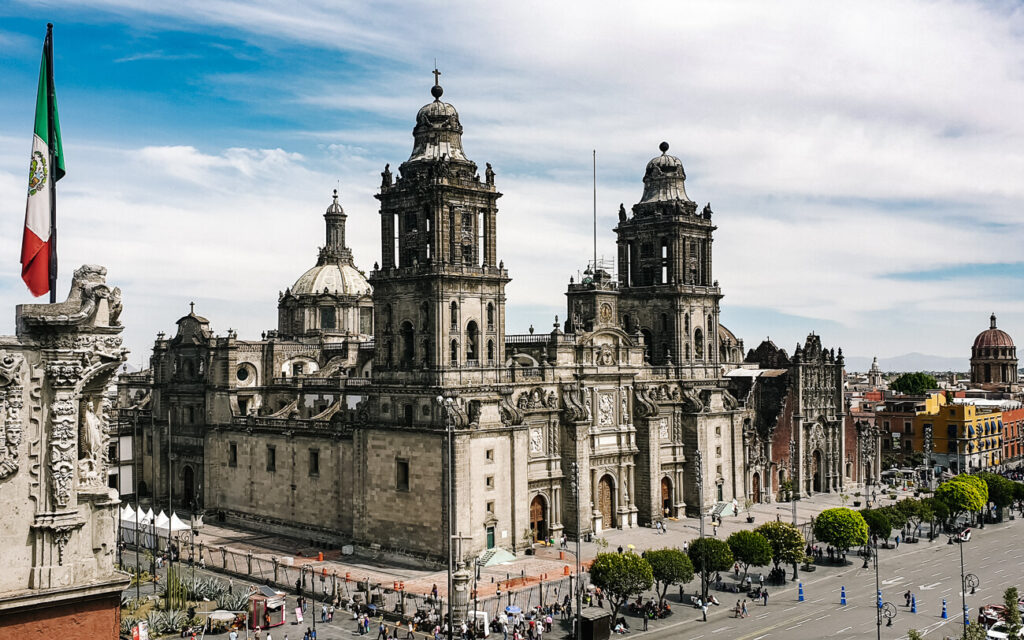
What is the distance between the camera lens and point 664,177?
297ft

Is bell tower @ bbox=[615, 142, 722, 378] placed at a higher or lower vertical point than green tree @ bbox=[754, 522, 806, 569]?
higher

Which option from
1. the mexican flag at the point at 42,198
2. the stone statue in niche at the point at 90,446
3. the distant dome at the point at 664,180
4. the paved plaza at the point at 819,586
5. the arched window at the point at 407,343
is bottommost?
the paved plaza at the point at 819,586

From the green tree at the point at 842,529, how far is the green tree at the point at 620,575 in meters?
19.2

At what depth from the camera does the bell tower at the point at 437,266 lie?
64.1 metres

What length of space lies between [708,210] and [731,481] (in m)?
25.9

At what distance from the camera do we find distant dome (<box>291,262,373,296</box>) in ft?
324

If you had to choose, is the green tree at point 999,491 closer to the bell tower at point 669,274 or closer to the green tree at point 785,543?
the bell tower at point 669,274

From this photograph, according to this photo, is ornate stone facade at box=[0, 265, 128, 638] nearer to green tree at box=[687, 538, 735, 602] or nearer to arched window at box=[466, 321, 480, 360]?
green tree at box=[687, 538, 735, 602]

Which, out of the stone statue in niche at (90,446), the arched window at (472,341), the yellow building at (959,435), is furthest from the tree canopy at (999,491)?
the stone statue in niche at (90,446)

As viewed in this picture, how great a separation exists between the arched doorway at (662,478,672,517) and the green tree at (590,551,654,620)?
Answer: 105ft

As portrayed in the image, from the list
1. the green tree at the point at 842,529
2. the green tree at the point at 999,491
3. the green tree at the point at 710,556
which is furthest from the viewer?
the green tree at the point at 999,491

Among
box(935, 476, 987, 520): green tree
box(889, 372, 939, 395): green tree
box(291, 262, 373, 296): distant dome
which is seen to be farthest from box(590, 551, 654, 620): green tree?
box(889, 372, 939, 395): green tree

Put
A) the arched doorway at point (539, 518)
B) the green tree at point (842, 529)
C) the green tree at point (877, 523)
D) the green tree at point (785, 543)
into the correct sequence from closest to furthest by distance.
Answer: the green tree at point (785, 543) → the green tree at point (842, 529) → the green tree at point (877, 523) → the arched doorway at point (539, 518)

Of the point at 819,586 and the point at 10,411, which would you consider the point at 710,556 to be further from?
the point at 10,411
